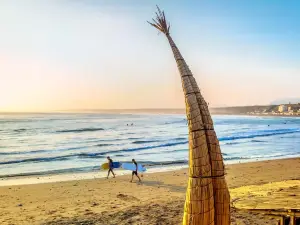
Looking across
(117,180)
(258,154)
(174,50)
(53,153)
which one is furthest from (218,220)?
(53,153)

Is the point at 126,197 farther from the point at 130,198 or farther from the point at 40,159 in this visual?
the point at 40,159

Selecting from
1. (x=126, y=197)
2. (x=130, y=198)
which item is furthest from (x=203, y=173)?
(x=126, y=197)

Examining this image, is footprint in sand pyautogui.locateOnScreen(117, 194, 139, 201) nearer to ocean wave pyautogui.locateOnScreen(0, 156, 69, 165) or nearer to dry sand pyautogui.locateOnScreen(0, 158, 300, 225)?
dry sand pyautogui.locateOnScreen(0, 158, 300, 225)

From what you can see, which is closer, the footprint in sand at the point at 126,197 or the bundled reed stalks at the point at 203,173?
the bundled reed stalks at the point at 203,173

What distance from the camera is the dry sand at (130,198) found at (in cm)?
645

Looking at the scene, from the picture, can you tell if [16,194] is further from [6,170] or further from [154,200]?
[6,170]

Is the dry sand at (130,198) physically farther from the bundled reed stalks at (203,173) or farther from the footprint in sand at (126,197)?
the bundled reed stalks at (203,173)

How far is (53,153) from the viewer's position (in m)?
30.6

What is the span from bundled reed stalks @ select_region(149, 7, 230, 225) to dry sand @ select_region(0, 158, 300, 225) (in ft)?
6.87

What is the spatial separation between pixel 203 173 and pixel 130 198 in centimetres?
976

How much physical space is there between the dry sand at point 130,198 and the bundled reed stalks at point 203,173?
82.5 inches

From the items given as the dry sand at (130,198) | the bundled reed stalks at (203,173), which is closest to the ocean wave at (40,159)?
the dry sand at (130,198)

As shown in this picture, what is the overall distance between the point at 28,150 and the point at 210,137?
32079mm

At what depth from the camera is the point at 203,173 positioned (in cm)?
356
